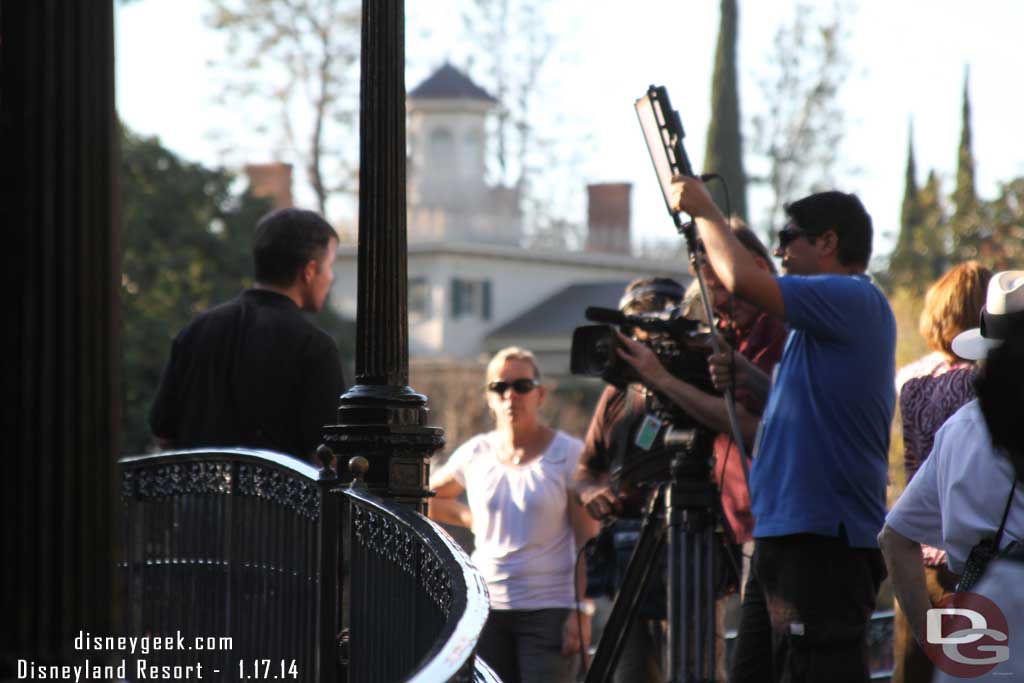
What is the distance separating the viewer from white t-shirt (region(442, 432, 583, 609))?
7.16m

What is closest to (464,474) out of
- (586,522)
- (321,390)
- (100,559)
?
(586,522)

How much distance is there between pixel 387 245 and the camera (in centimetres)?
542

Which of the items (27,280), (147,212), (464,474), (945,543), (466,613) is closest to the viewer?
(27,280)

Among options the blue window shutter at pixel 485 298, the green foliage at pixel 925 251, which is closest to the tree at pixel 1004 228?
the green foliage at pixel 925 251

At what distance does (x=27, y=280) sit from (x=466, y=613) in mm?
1355

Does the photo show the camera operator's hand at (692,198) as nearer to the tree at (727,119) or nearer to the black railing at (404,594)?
the black railing at (404,594)

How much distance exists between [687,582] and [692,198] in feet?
4.39

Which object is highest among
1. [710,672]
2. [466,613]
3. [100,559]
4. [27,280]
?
[27,280]

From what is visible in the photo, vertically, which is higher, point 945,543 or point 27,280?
point 27,280

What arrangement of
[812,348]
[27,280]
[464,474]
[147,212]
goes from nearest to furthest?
[27,280], [812,348], [464,474], [147,212]

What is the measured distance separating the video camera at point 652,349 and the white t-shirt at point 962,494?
1.82 meters

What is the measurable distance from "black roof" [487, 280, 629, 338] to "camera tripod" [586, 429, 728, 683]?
50.0 meters

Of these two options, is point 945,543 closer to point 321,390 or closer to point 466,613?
point 466,613

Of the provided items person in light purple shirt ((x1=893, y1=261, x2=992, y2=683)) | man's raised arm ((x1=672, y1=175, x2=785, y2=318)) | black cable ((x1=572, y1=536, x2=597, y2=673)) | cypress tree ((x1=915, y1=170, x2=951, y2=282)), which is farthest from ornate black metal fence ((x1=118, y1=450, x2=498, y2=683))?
cypress tree ((x1=915, y1=170, x2=951, y2=282))
